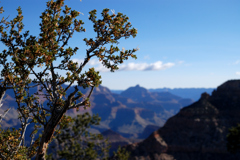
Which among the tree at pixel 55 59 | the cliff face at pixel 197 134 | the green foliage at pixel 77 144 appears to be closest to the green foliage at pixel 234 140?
the green foliage at pixel 77 144

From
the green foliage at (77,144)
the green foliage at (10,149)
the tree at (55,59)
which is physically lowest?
the green foliage at (77,144)

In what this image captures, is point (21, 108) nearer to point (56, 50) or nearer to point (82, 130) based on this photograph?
point (56, 50)

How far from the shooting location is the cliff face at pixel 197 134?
357 ft

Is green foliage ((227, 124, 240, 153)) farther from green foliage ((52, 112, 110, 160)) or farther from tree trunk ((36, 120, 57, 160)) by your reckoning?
tree trunk ((36, 120, 57, 160))

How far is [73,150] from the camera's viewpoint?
30.2 m

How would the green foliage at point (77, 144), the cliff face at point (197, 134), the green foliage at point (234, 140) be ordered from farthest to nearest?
1. the cliff face at point (197, 134)
2. the green foliage at point (234, 140)
3. the green foliage at point (77, 144)

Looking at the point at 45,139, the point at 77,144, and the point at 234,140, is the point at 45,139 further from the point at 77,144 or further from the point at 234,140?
the point at 234,140

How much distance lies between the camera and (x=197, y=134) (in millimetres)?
115562

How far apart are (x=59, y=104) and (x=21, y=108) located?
3.33m

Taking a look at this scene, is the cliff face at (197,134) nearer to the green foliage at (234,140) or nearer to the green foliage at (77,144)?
the green foliage at (234,140)

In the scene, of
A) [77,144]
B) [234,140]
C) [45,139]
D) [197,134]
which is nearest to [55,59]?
[45,139]

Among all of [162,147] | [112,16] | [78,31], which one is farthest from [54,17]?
[162,147]

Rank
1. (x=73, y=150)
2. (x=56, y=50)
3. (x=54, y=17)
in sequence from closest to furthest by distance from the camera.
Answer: (x=56, y=50), (x=54, y=17), (x=73, y=150)

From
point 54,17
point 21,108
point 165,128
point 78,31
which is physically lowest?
point 165,128
